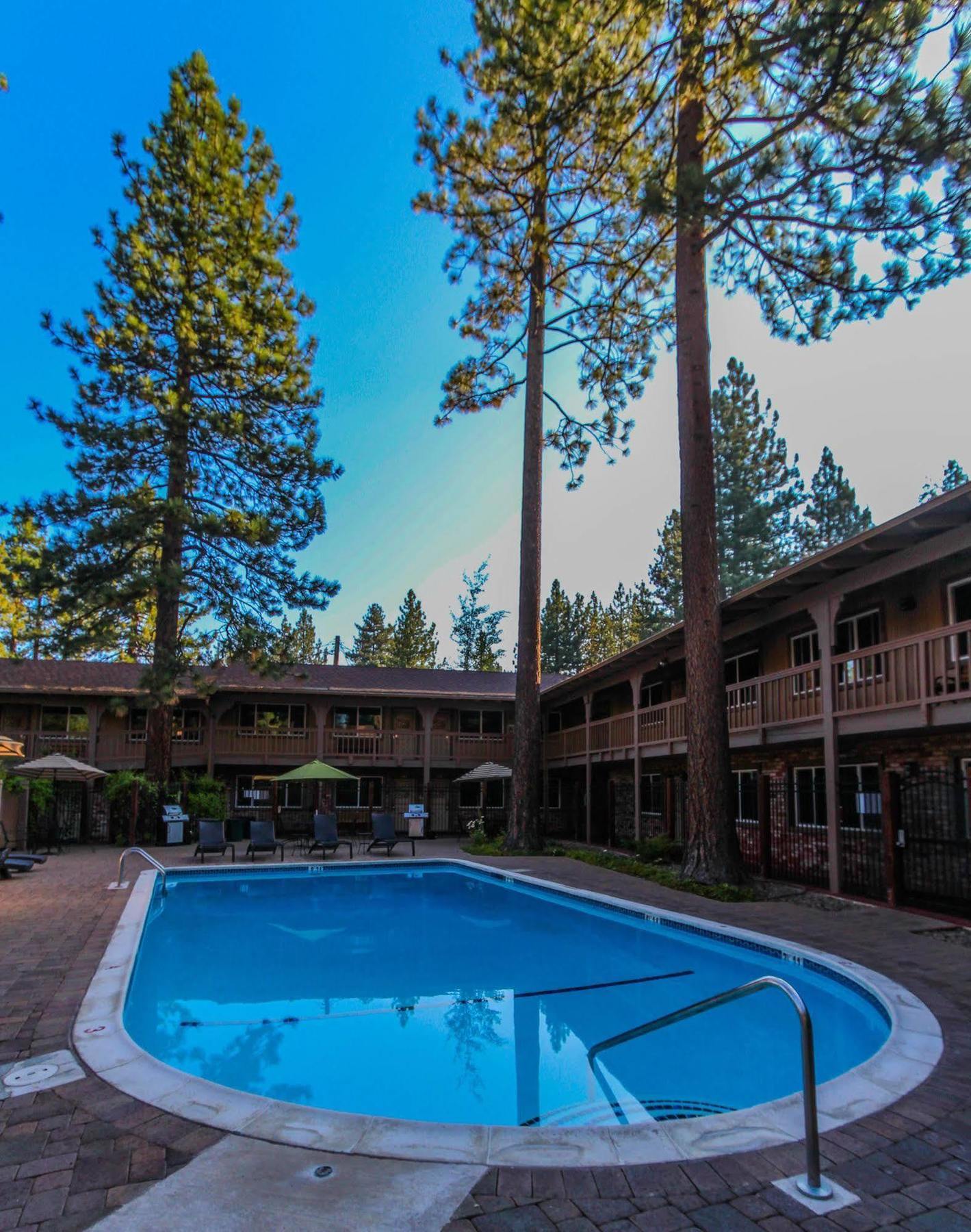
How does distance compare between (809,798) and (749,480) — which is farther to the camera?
(749,480)

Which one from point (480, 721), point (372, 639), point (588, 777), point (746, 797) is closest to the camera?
point (746, 797)

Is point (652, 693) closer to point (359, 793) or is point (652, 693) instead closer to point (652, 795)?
point (652, 795)

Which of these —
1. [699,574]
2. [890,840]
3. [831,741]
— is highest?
[699,574]

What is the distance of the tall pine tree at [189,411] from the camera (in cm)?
2091

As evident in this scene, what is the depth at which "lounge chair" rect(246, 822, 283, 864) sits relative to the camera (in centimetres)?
1717

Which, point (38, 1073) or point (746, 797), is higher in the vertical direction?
point (746, 797)

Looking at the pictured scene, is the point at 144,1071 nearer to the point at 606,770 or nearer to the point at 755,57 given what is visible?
the point at 755,57

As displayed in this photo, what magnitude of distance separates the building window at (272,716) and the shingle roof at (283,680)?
1367 millimetres

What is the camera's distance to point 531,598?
20.2 metres

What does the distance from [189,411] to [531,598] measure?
11.1m

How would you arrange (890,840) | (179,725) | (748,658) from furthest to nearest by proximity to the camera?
(179,725) < (748,658) < (890,840)

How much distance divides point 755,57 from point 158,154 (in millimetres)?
19041

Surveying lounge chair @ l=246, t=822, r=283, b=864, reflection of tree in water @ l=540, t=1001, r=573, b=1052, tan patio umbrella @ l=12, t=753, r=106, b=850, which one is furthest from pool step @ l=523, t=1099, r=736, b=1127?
tan patio umbrella @ l=12, t=753, r=106, b=850

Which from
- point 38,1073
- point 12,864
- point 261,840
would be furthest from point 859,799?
point 12,864
